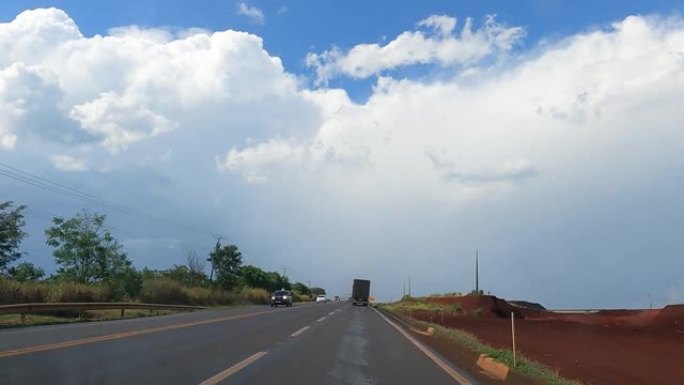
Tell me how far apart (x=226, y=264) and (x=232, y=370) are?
95956mm

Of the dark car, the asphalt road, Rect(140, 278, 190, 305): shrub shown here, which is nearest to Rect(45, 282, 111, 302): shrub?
Rect(140, 278, 190, 305): shrub

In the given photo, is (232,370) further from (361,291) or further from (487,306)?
(361,291)

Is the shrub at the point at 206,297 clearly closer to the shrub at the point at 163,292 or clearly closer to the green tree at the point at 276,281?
the shrub at the point at 163,292

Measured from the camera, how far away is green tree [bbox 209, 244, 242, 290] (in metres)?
102

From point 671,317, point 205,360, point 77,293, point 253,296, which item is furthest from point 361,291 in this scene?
point 205,360

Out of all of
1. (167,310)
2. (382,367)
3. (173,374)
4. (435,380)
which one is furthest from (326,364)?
(167,310)

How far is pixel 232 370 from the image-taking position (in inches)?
487

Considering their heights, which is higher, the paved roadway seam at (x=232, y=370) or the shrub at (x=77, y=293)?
the shrub at (x=77, y=293)

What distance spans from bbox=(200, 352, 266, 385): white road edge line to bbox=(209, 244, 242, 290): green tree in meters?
85.8

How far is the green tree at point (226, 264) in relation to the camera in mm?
102363

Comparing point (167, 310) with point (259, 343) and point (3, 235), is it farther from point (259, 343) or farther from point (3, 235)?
point (259, 343)

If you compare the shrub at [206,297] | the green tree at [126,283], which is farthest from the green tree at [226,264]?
the green tree at [126,283]

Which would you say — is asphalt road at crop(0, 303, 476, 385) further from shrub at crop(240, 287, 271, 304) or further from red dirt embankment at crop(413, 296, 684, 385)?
shrub at crop(240, 287, 271, 304)

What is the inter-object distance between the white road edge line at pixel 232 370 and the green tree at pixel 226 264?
3377 inches
